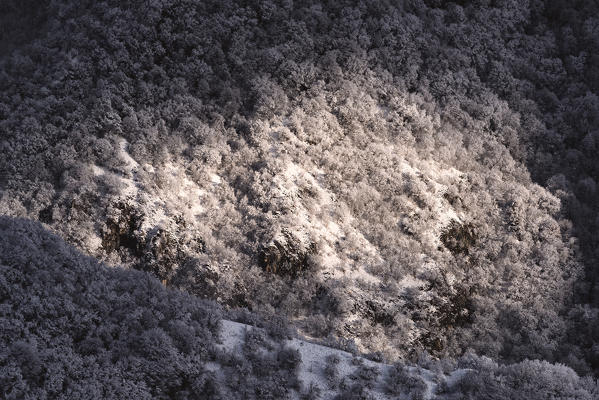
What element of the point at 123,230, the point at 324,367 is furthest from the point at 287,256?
the point at 324,367

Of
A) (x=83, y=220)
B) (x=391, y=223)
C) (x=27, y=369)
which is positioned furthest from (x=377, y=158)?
(x=27, y=369)

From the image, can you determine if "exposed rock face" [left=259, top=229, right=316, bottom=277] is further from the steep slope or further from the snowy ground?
the snowy ground

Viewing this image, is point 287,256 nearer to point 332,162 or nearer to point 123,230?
point 332,162

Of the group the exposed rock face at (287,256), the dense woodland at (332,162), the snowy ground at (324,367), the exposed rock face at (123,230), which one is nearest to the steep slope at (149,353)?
the snowy ground at (324,367)

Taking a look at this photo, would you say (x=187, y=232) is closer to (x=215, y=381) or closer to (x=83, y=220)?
(x=83, y=220)

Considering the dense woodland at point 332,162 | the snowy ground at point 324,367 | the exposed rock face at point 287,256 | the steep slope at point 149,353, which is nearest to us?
the steep slope at point 149,353

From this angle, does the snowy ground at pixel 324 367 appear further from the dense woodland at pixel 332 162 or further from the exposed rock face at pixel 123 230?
the exposed rock face at pixel 123 230

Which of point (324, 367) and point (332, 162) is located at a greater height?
point (332, 162)

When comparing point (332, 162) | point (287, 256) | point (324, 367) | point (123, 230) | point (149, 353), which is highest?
point (332, 162)
